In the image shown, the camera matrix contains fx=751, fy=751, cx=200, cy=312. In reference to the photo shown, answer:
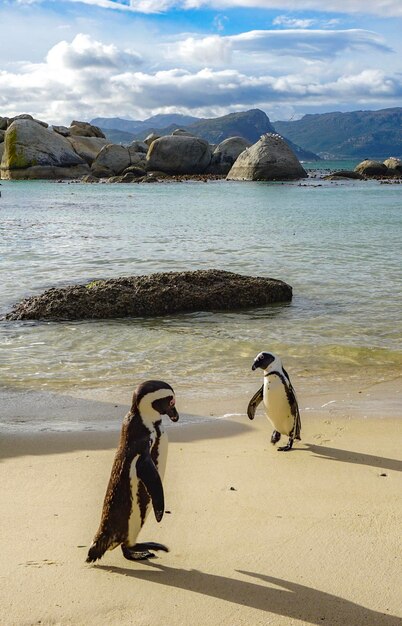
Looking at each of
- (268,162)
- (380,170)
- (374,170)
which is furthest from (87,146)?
(380,170)

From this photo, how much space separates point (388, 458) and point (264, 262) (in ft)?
36.4

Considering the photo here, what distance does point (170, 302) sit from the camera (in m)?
10.9

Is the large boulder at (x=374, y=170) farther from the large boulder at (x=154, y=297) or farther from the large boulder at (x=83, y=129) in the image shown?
the large boulder at (x=154, y=297)

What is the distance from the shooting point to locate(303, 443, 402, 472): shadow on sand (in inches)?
203

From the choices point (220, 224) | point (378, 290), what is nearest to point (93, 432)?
point (378, 290)

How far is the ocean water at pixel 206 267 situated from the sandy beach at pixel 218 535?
2.10m

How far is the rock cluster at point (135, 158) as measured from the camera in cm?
5397

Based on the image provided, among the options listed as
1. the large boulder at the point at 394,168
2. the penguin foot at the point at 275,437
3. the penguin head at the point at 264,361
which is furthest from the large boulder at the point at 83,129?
the penguin foot at the point at 275,437

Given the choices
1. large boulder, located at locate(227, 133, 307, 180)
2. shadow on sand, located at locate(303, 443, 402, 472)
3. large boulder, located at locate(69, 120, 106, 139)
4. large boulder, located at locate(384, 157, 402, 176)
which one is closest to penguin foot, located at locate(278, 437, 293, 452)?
shadow on sand, located at locate(303, 443, 402, 472)

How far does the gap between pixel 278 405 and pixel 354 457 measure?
81 centimetres

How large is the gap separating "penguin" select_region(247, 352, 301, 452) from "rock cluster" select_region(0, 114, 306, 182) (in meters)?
48.1

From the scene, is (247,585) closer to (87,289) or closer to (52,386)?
(52,386)

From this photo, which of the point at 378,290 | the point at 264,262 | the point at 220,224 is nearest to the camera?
the point at 378,290

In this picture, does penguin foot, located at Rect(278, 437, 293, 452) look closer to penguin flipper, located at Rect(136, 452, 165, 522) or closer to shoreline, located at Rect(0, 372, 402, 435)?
shoreline, located at Rect(0, 372, 402, 435)
